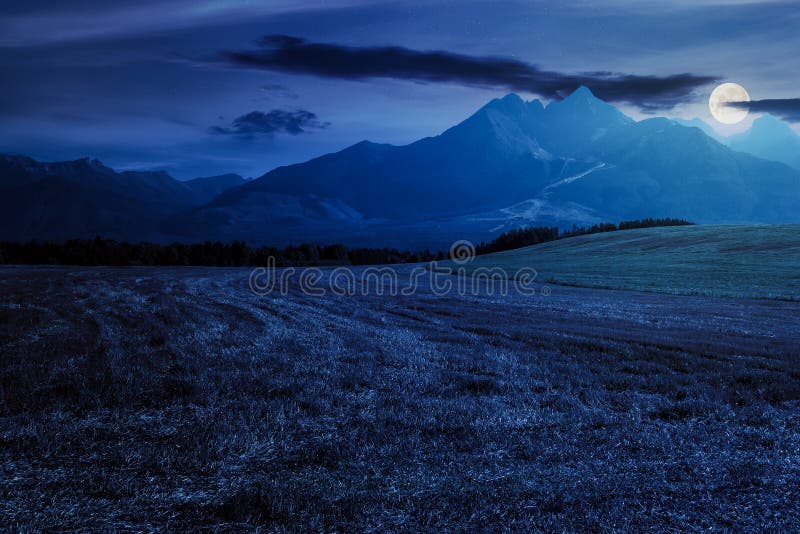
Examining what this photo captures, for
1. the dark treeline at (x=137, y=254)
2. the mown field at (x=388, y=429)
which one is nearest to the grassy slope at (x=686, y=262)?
the mown field at (x=388, y=429)

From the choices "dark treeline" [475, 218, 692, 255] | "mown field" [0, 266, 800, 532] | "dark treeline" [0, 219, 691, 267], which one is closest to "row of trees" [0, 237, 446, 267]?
"dark treeline" [0, 219, 691, 267]

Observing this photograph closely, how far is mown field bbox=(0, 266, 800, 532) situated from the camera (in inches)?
230

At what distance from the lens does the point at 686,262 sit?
53500 mm

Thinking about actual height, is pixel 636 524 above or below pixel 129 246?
below

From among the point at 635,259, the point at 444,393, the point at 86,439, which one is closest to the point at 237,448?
the point at 86,439

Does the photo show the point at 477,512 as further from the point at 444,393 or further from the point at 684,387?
the point at 684,387

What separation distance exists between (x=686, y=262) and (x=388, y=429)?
53741 mm

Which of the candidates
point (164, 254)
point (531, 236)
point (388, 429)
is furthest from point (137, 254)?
point (531, 236)

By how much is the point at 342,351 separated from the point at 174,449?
6864 mm

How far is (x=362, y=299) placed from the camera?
2764 cm

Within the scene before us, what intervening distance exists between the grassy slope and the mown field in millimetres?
23584

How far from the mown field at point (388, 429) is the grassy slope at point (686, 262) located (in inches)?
928

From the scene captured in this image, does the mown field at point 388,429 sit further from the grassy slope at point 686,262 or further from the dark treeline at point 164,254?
the dark treeline at point 164,254

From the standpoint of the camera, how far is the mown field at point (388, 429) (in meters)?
5.85
